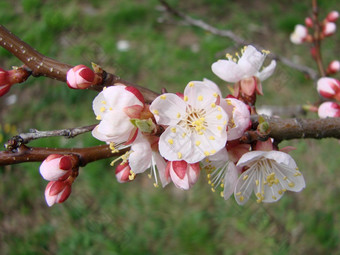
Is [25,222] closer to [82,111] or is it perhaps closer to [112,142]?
[82,111]

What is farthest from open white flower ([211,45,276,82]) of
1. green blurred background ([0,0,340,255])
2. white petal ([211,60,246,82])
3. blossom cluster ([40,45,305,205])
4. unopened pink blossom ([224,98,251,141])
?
green blurred background ([0,0,340,255])

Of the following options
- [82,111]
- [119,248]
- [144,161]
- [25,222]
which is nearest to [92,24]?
[82,111]

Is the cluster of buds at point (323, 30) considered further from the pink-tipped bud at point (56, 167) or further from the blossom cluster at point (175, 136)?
the pink-tipped bud at point (56, 167)

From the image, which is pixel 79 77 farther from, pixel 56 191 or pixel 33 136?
pixel 56 191

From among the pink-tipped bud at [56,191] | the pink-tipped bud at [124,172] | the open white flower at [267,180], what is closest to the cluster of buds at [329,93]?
the open white flower at [267,180]

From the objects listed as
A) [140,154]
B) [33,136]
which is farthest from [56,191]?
[140,154]

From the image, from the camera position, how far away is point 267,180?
4.13 feet

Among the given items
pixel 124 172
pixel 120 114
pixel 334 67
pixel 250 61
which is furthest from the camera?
pixel 334 67

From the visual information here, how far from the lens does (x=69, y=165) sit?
1.08 metres

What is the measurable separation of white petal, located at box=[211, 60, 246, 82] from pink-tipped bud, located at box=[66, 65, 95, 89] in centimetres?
50

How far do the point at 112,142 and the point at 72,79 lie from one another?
9.7 inches

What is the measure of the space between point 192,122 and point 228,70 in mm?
294

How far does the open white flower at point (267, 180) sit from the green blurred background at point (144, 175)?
3.66 ft

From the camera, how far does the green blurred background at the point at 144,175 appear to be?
2883 mm
